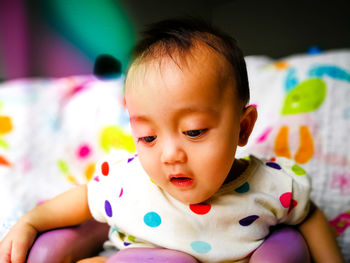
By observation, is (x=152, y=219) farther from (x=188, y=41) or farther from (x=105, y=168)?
(x=188, y=41)

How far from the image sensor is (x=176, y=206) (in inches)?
20.6

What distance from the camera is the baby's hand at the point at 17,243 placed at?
20.8 inches

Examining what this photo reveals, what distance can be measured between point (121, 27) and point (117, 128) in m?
0.35

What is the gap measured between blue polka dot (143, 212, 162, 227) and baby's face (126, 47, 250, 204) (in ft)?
0.27

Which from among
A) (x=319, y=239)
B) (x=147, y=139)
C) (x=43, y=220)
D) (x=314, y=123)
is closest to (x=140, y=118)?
(x=147, y=139)

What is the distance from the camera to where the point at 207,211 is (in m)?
0.51

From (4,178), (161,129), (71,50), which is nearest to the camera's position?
(161,129)

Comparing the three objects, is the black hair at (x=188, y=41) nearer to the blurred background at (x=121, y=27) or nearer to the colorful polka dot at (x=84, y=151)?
the blurred background at (x=121, y=27)

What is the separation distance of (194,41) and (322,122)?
0.60 m

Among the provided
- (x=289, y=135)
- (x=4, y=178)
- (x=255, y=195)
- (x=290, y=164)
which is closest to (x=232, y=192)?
(x=255, y=195)

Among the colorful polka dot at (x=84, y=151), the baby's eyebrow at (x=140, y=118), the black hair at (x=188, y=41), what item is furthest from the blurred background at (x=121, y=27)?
the colorful polka dot at (x=84, y=151)

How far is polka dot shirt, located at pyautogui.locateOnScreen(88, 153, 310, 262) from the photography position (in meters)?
0.52

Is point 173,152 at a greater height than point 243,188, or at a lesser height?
greater

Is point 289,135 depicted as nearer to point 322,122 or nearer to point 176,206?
point 322,122
